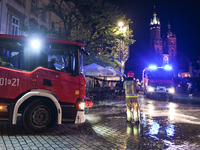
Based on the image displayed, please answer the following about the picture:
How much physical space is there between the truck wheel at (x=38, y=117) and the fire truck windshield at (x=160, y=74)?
15.2 m

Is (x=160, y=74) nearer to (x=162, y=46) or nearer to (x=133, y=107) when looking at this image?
(x=133, y=107)

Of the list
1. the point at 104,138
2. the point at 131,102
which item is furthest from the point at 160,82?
the point at 104,138

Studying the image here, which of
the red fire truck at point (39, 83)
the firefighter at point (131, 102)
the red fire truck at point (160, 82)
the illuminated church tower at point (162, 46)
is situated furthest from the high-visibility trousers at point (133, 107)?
the illuminated church tower at point (162, 46)

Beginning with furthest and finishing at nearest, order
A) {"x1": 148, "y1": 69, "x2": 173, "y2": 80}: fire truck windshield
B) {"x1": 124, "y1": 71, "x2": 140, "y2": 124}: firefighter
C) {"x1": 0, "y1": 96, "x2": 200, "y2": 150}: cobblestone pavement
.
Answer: {"x1": 148, "y1": 69, "x2": 173, "y2": 80}: fire truck windshield, {"x1": 124, "y1": 71, "x2": 140, "y2": 124}: firefighter, {"x1": 0, "y1": 96, "x2": 200, "y2": 150}: cobblestone pavement

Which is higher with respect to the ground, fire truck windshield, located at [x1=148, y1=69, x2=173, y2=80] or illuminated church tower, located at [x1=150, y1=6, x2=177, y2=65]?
illuminated church tower, located at [x1=150, y1=6, x2=177, y2=65]

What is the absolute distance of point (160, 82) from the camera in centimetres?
1864

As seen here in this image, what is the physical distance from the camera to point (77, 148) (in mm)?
4195

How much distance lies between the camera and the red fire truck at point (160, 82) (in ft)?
60.0

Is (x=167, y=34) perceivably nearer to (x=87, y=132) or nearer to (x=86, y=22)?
(x=86, y=22)

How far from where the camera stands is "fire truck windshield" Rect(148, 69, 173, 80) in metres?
19.0

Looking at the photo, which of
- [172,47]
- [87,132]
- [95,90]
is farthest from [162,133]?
[172,47]

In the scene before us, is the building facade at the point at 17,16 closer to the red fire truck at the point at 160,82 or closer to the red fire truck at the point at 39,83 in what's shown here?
the red fire truck at the point at 39,83

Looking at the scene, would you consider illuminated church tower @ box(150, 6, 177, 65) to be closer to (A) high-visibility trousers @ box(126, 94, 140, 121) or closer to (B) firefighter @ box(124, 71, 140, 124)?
(B) firefighter @ box(124, 71, 140, 124)

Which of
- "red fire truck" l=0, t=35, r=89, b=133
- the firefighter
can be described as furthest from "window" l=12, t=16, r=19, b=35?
the firefighter
